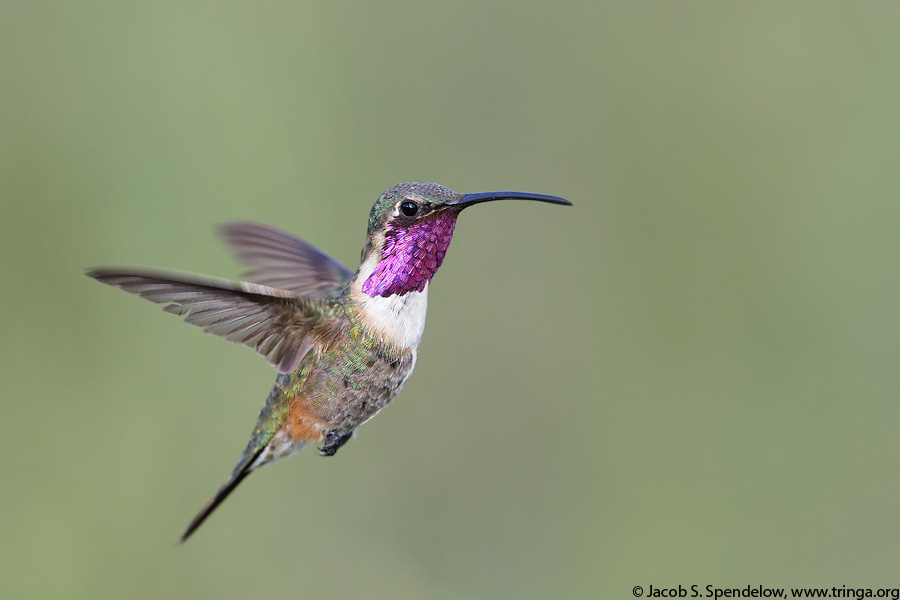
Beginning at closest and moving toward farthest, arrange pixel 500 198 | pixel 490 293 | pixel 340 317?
pixel 500 198 < pixel 340 317 < pixel 490 293

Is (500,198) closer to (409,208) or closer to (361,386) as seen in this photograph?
(409,208)

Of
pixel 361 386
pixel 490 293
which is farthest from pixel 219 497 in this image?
pixel 490 293

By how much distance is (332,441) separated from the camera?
249 cm

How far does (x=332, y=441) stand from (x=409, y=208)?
714 millimetres

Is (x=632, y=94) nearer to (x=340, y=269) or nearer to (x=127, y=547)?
(x=340, y=269)

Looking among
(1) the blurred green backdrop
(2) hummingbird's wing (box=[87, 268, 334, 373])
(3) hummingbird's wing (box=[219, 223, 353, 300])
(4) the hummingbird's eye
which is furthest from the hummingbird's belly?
(1) the blurred green backdrop

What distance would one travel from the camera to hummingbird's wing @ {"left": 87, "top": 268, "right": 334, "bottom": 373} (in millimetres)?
1990

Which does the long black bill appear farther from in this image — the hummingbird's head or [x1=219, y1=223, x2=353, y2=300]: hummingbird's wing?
[x1=219, y1=223, x2=353, y2=300]: hummingbird's wing

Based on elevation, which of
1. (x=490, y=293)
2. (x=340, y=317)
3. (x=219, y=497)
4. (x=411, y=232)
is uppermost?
(x=411, y=232)

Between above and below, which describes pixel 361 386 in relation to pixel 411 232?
below

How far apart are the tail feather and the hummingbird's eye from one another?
1021 mm

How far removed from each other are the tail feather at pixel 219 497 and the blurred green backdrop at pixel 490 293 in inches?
77.3

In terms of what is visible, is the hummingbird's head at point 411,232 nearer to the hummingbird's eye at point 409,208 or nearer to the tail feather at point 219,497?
the hummingbird's eye at point 409,208

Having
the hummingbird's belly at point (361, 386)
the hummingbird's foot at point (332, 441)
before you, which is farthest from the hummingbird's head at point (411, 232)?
the hummingbird's foot at point (332, 441)
